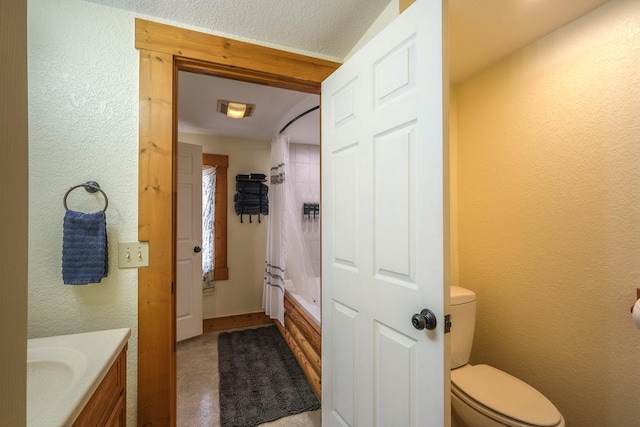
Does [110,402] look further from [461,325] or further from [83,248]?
[461,325]

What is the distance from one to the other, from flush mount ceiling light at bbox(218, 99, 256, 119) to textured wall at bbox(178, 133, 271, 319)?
77 centimetres

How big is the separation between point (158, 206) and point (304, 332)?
64.7 inches

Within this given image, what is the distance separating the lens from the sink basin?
2.25 feet

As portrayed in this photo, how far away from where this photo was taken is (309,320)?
2.25 metres

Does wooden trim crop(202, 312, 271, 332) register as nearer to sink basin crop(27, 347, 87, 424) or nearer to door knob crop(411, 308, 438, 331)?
sink basin crop(27, 347, 87, 424)

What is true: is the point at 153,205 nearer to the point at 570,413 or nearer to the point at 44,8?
the point at 44,8

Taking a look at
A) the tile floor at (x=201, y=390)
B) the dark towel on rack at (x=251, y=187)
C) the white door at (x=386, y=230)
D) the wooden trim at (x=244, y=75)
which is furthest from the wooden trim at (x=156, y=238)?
the dark towel on rack at (x=251, y=187)

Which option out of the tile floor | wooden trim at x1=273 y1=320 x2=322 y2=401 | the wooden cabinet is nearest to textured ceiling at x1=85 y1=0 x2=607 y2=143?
the wooden cabinet

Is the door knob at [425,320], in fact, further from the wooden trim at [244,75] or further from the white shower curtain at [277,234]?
the white shower curtain at [277,234]

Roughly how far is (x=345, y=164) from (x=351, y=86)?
1.22 ft

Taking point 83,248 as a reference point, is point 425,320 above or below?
below

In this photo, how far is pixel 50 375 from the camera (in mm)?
857

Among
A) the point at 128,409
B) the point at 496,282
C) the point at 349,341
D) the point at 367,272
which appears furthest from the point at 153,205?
the point at 496,282

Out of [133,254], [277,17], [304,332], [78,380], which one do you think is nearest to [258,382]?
[304,332]
